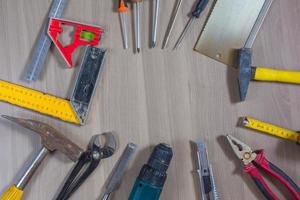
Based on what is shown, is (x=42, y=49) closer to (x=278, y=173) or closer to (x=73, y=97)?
(x=73, y=97)

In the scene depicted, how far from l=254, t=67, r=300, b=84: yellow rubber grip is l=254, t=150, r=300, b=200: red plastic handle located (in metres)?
0.15

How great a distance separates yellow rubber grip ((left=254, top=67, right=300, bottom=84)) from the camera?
788 millimetres

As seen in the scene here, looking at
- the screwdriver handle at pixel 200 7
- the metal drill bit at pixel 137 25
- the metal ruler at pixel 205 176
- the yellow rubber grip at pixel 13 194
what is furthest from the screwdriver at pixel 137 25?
the yellow rubber grip at pixel 13 194

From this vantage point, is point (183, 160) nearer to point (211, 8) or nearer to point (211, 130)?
point (211, 130)

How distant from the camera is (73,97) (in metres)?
0.81

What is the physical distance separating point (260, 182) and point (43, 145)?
0.46m

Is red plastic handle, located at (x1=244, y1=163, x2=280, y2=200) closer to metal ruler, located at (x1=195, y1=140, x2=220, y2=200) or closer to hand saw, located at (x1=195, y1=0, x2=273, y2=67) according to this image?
metal ruler, located at (x1=195, y1=140, x2=220, y2=200)

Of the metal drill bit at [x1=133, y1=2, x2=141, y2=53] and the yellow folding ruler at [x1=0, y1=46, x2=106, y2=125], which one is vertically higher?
the metal drill bit at [x1=133, y1=2, x2=141, y2=53]

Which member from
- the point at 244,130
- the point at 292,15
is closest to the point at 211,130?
the point at 244,130

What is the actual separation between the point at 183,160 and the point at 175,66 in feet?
0.67

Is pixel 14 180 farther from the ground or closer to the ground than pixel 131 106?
closer to the ground

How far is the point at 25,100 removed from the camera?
0.81 metres

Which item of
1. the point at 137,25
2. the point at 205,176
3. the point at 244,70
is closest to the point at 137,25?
the point at 137,25

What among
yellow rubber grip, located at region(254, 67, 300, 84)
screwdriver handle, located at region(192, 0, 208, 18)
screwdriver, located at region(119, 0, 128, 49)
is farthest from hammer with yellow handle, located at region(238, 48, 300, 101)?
screwdriver, located at region(119, 0, 128, 49)
